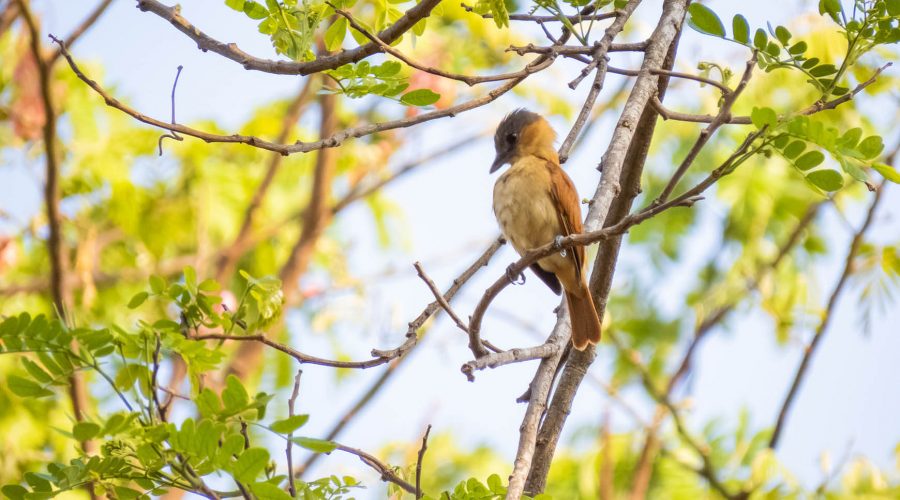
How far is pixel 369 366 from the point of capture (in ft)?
7.45

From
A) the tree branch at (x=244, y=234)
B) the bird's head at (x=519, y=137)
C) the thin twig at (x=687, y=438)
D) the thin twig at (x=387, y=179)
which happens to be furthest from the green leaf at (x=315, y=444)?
the thin twig at (x=387, y=179)

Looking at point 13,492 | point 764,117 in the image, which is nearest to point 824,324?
point 764,117

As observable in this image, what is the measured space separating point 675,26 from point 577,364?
1.00m

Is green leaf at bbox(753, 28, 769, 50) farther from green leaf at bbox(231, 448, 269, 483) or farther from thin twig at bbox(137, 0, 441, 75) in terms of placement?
green leaf at bbox(231, 448, 269, 483)

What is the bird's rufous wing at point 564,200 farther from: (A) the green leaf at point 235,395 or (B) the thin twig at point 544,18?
(A) the green leaf at point 235,395

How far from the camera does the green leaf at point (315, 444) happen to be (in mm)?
1908

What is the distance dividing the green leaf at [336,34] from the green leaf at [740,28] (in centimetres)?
96

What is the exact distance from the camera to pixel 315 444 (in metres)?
1.93

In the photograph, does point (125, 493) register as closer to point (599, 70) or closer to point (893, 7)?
point (599, 70)

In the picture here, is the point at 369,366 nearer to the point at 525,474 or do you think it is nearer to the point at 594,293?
the point at 525,474

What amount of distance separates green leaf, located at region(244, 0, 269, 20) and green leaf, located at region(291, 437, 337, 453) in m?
0.99

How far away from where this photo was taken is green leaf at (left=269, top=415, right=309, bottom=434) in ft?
6.05

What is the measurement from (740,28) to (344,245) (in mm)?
4873

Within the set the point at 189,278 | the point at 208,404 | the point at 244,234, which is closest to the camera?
the point at 208,404
